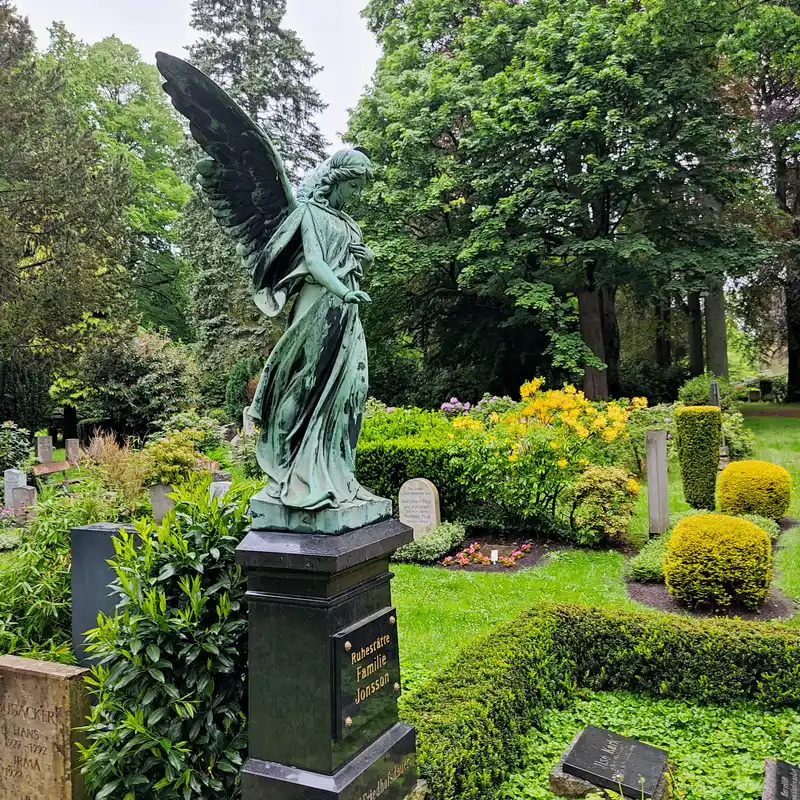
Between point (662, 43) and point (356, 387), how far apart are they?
1719 cm

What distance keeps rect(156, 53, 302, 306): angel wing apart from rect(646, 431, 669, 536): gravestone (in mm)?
7393

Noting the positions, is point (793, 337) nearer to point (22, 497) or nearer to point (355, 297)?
point (22, 497)

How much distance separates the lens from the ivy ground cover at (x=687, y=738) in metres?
4.41

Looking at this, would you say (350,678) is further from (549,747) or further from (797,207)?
(797,207)

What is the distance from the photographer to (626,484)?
9.95 m

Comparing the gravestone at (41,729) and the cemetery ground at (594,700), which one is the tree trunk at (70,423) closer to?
the cemetery ground at (594,700)

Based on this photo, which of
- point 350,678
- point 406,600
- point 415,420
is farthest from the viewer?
point 415,420

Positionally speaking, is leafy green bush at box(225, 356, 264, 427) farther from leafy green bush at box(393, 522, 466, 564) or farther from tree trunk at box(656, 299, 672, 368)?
tree trunk at box(656, 299, 672, 368)

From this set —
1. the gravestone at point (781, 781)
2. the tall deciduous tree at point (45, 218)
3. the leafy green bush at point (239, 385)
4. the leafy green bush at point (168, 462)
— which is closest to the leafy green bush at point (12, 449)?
the tall deciduous tree at point (45, 218)

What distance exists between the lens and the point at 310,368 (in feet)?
12.0

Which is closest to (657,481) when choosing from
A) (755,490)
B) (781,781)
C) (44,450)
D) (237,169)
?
(755,490)

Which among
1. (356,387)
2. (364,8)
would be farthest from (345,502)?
(364,8)

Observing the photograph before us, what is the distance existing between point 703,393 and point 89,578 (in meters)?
18.5

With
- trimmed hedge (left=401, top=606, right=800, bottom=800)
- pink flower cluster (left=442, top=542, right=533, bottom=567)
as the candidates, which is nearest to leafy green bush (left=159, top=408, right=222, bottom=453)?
A: pink flower cluster (left=442, top=542, right=533, bottom=567)
